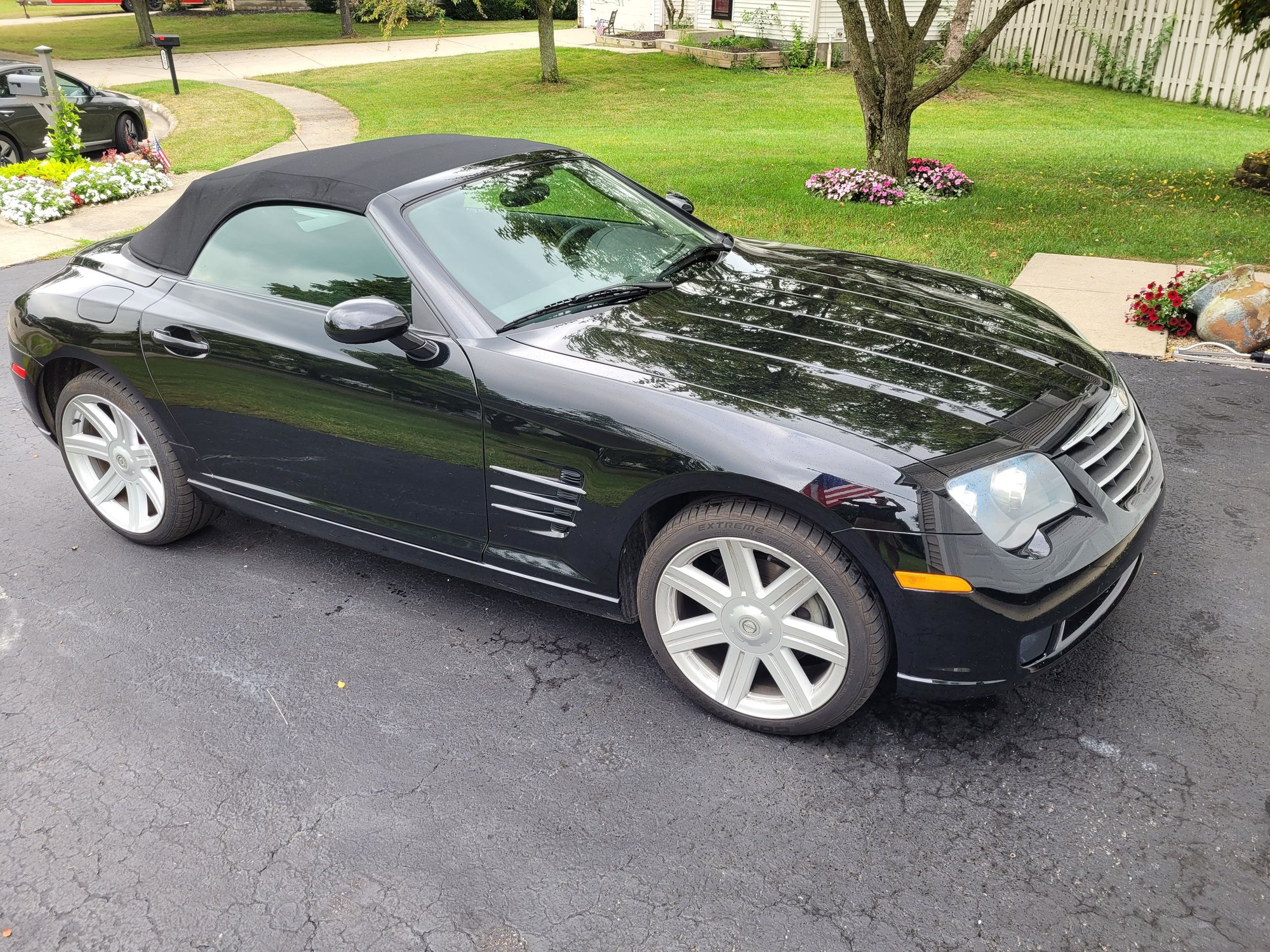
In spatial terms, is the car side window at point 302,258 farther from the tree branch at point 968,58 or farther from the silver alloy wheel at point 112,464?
the tree branch at point 968,58

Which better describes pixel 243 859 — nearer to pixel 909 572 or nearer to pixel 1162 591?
Result: pixel 909 572

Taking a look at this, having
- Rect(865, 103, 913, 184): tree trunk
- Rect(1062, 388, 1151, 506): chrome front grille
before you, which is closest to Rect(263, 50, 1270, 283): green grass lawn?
Rect(865, 103, 913, 184): tree trunk

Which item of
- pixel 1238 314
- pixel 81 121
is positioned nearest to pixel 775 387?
pixel 1238 314

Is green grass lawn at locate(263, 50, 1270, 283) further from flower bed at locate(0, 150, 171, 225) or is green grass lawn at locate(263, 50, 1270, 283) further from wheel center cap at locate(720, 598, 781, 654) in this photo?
wheel center cap at locate(720, 598, 781, 654)

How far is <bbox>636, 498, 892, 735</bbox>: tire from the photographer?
2713mm

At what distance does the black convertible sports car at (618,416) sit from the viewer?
8.80 feet

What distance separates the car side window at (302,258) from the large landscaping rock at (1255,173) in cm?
1047

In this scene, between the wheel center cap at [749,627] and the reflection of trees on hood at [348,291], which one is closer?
the wheel center cap at [749,627]

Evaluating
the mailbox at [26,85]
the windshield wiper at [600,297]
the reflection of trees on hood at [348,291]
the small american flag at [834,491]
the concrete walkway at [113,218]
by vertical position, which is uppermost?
the reflection of trees on hood at [348,291]

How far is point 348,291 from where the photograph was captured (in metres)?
3.42

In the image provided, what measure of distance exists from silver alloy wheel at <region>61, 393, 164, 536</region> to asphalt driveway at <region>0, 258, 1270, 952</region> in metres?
0.38

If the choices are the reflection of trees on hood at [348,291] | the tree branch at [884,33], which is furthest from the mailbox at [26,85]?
the reflection of trees on hood at [348,291]

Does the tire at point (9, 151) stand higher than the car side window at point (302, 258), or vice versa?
the car side window at point (302, 258)

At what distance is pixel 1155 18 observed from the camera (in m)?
19.2
